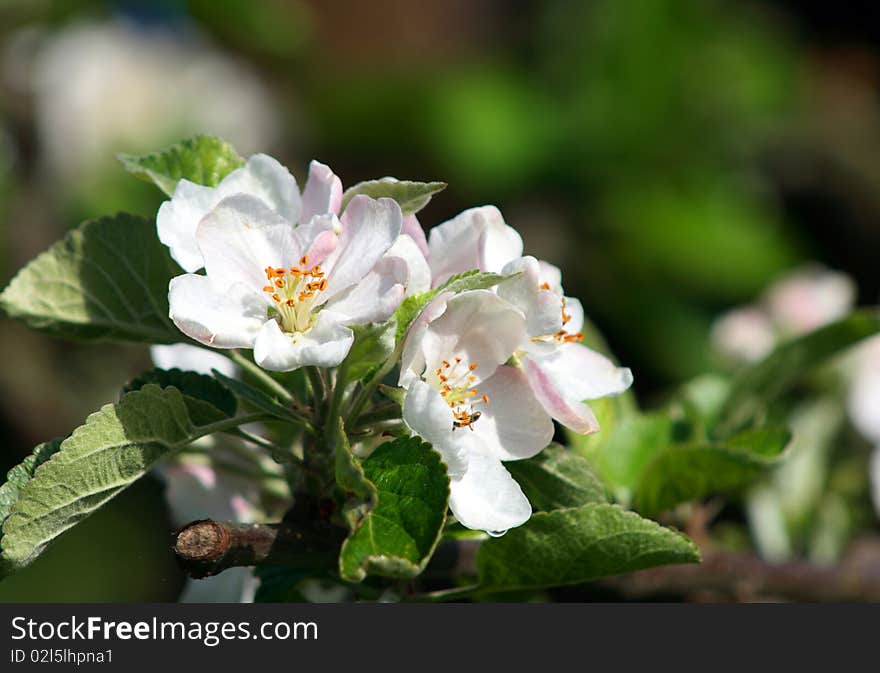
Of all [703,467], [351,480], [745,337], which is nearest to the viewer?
[351,480]

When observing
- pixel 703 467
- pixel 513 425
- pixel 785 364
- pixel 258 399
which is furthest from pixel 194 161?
pixel 785 364

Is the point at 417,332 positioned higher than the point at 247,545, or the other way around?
the point at 417,332

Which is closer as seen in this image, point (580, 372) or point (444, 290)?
point (444, 290)

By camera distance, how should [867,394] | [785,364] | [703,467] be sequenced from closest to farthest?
[703,467] → [785,364] → [867,394]

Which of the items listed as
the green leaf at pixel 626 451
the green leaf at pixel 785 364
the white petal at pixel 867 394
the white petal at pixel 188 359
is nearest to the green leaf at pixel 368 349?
the white petal at pixel 188 359

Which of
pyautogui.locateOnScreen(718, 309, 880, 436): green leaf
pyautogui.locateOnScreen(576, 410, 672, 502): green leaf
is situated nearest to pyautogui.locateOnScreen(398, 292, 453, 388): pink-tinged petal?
pyautogui.locateOnScreen(576, 410, 672, 502): green leaf

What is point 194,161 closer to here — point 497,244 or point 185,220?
point 185,220
